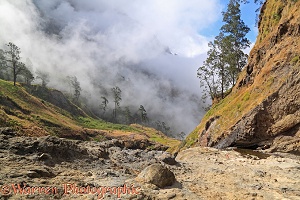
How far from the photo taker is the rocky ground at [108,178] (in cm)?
955

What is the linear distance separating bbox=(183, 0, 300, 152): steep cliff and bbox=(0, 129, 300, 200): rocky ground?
30.0ft

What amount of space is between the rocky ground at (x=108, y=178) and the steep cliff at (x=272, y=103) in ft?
30.0

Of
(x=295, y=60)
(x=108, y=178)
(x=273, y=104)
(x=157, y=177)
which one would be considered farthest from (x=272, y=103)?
(x=108, y=178)

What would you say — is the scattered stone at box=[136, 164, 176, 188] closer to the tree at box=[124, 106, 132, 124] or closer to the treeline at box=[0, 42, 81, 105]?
the treeline at box=[0, 42, 81, 105]

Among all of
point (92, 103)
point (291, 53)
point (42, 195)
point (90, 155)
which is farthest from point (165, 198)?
point (92, 103)

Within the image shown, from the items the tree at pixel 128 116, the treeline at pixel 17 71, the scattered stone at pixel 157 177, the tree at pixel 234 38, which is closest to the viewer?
the scattered stone at pixel 157 177

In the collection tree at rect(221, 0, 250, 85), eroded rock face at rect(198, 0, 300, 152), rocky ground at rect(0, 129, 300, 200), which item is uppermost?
tree at rect(221, 0, 250, 85)

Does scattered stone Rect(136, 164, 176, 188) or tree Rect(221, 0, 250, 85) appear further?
tree Rect(221, 0, 250, 85)

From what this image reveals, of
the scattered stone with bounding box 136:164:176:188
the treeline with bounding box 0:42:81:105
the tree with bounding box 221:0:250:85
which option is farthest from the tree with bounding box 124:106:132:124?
the scattered stone with bounding box 136:164:176:188

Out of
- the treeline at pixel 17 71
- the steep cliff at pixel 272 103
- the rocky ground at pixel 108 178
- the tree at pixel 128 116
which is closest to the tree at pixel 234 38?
the steep cliff at pixel 272 103

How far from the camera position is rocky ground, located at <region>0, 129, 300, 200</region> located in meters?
9.55

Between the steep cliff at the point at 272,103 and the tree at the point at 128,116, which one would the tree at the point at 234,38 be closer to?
the steep cliff at the point at 272,103

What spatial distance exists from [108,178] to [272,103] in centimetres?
2137

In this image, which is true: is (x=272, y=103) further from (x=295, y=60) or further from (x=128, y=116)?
(x=128, y=116)
